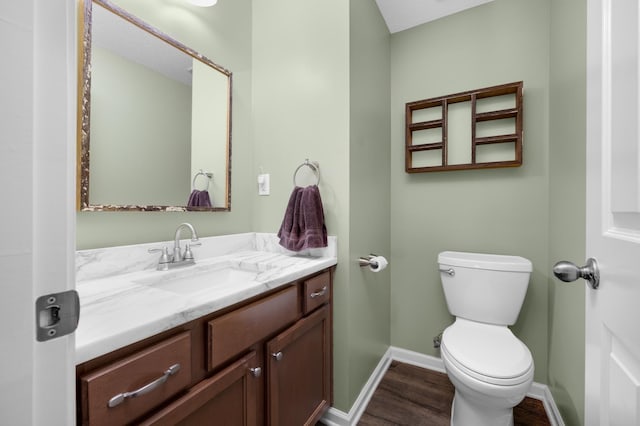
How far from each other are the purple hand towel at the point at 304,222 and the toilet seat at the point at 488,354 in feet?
2.56

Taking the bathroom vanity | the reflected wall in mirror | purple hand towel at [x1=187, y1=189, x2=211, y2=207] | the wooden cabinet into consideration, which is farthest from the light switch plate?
the wooden cabinet

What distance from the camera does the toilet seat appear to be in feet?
3.48

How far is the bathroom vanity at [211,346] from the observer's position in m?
0.54

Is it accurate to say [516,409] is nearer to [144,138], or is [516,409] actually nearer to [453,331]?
[453,331]

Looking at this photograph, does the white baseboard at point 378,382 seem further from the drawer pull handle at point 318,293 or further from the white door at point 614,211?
the white door at point 614,211

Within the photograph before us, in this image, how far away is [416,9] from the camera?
5.77ft

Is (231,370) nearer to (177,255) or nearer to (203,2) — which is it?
(177,255)

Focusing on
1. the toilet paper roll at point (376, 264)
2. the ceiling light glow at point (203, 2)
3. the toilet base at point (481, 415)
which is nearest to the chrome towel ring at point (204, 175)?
the ceiling light glow at point (203, 2)

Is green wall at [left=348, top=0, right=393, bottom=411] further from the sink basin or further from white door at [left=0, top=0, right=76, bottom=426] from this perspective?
white door at [left=0, top=0, right=76, bottom=426]

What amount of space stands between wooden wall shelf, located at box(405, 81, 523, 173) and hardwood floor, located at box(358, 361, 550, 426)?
1377mm

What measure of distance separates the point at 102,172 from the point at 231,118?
28.5 inches

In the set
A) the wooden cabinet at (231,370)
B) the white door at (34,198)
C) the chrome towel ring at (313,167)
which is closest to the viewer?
the white door at (34,198)

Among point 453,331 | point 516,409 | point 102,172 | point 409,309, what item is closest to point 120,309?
point 102,172

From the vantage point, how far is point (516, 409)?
1.49 m
